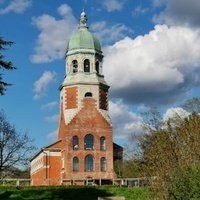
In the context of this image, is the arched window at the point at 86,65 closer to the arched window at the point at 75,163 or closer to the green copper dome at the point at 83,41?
the green copper dome at the point at 83,41

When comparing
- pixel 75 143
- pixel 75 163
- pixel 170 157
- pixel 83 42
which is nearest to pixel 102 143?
pixel 75 143

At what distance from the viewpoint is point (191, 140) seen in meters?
26.1

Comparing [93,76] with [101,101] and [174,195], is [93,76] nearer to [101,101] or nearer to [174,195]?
[101,101]

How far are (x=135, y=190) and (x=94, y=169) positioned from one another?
70.8ft

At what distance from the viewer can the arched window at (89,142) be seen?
6481 centimetres

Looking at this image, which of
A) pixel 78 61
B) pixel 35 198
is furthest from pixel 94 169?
pixel 35 198

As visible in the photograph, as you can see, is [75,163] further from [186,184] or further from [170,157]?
[186,184]

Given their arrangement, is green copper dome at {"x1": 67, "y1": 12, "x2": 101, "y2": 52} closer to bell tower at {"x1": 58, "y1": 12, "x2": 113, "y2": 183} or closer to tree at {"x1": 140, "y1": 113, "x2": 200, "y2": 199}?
bell tower at {"x1": 58, "y1": 12, "x2": 113, "y2": 183}

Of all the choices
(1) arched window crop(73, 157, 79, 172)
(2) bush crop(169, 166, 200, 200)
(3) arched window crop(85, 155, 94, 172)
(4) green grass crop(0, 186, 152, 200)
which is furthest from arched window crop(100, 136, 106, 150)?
(2) bush crop(169, 166, 200, 200)

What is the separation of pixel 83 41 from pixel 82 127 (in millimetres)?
12808

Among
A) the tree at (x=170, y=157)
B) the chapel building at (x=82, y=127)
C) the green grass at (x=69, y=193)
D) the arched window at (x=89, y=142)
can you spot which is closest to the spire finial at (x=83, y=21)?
the chapel building at (x=82, y=127)

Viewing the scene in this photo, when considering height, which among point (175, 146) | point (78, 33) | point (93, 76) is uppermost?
point (78, 33)

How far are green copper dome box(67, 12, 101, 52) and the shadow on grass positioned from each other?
29088 mm

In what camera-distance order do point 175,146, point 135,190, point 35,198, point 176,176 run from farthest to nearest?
point 135,190
point 35,198
point 175,146
point 176,176
